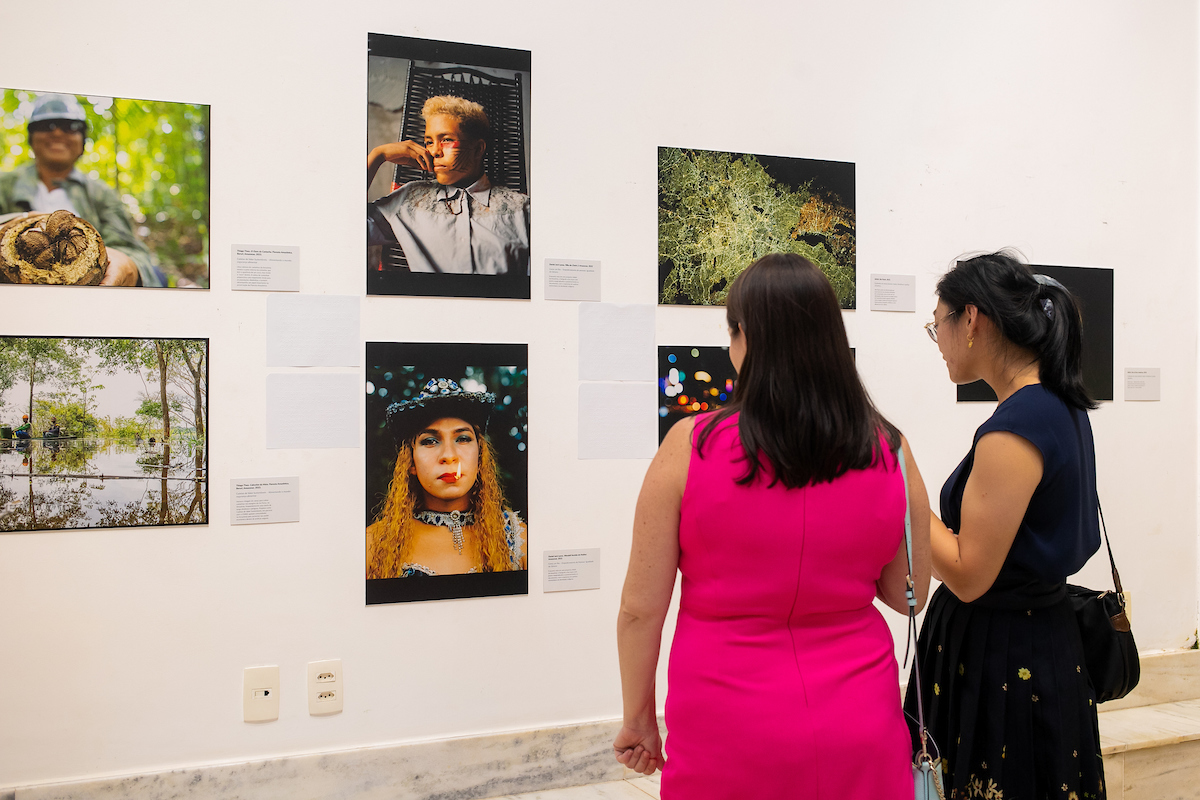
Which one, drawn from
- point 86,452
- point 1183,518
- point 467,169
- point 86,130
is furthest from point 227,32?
point 1183,518

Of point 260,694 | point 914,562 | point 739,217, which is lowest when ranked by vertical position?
point 260,694

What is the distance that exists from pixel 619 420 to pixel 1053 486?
1.32 m

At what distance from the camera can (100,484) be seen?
84.4 inches

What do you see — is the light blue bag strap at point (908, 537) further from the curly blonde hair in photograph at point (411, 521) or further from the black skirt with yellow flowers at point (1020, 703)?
the curly blonde hair in photograph at point (411, 521)

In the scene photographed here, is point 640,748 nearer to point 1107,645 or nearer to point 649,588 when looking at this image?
point 649,588

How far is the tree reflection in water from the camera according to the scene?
6.88 ft

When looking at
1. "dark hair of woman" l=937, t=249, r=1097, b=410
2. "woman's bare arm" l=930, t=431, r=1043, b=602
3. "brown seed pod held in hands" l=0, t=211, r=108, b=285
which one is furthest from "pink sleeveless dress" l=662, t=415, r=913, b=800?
"brown seed pod held in hands" l=0, t=211, r=108, b=285

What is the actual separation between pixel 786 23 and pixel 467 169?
1.19 metres

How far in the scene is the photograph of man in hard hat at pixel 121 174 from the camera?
2.08 metres

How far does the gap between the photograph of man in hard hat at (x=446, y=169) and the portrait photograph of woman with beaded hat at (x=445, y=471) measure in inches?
8.7

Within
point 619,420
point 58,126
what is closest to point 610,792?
point 619,420

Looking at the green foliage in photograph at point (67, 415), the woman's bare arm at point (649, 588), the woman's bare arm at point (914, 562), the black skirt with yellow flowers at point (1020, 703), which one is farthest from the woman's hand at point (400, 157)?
the black skirt with yellow flowers at point (1020, 703)

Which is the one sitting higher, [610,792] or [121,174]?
[121,174]

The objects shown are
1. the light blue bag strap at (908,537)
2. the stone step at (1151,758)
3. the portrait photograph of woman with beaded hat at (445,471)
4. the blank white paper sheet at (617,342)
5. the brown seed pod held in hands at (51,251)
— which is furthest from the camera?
the stone step at (1151,758)
